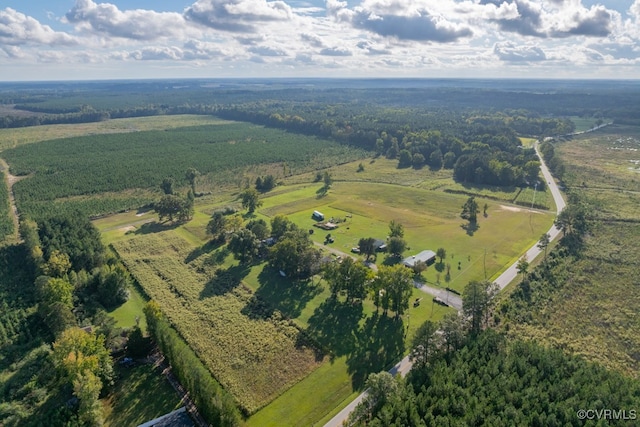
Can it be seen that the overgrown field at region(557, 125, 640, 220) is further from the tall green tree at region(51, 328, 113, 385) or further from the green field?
the tall green tree at region(51, 328, 113, 385)

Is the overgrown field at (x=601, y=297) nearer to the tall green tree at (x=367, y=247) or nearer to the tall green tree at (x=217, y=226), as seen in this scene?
the tall green tree at (x=367, y=247)

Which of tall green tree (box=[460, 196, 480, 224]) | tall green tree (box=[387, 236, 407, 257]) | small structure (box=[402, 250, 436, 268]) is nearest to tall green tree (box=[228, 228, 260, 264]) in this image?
tall green tree (box=[387, 236, 407, 257])

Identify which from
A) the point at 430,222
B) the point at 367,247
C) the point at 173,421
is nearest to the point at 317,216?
the point at 367,247

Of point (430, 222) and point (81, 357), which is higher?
point (81, 357)

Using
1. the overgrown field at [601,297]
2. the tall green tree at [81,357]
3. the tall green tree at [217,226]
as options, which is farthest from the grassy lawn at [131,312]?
the overgrown field at [601,297]

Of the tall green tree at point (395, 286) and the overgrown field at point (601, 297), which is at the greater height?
the tall green tree at point (395, 286)

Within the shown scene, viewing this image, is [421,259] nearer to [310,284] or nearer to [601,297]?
[310,284]
